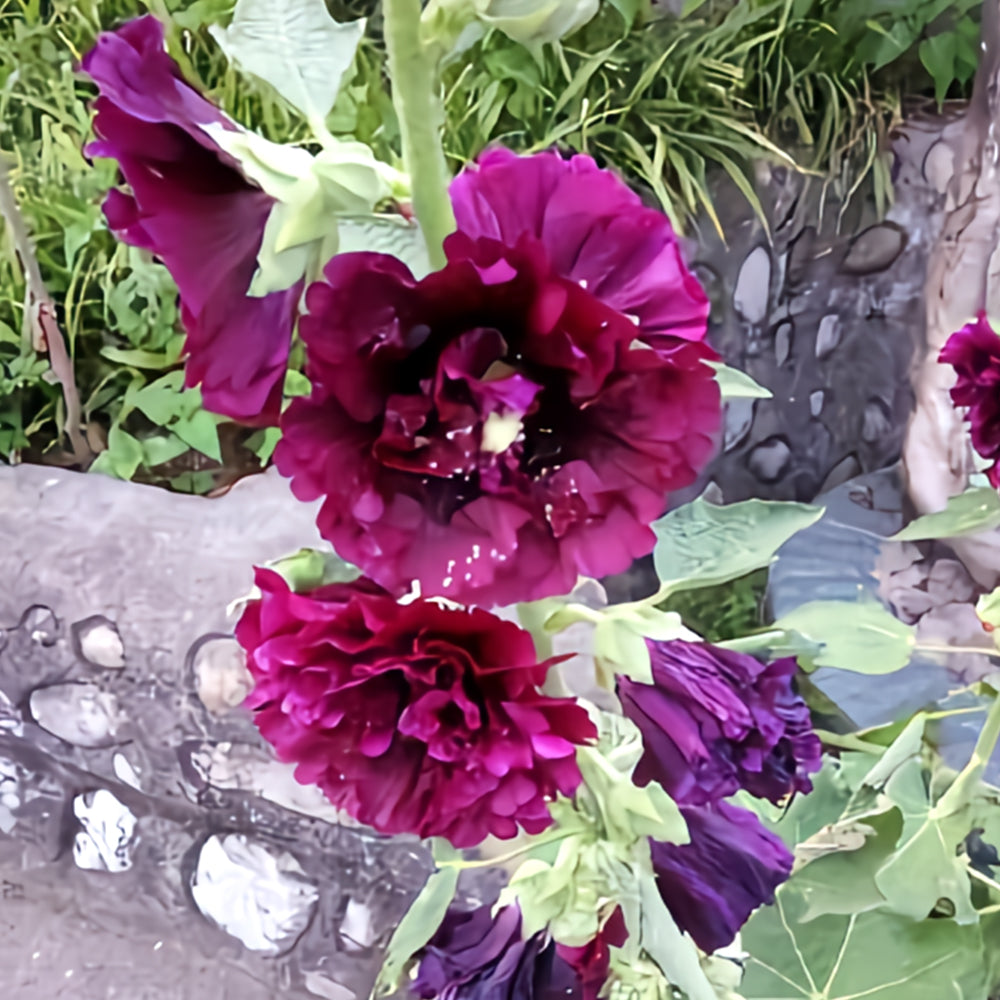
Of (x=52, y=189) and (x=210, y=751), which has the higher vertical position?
(x=52, y=189)

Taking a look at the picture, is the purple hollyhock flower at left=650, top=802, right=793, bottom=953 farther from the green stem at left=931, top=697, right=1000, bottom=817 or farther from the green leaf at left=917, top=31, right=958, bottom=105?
the green leaf at left=917, top=31, right=958, bottom=105

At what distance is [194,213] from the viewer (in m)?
0.24

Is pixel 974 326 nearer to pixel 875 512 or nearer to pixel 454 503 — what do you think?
pixel 875 512

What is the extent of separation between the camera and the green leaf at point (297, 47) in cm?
28

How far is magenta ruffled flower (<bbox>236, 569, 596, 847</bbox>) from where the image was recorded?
29 cm

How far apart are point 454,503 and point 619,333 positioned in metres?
0.06

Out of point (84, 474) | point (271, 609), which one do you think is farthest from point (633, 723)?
point (84, 474)

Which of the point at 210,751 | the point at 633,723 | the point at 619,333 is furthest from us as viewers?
the point at 210,751

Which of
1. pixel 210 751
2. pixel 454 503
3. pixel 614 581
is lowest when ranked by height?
pixel 210 751

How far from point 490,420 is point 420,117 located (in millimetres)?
87

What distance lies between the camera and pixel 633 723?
39 centimetres

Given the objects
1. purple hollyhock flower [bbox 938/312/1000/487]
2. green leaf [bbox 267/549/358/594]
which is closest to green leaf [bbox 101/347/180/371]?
green leaf [bbox 267/549/358/594]

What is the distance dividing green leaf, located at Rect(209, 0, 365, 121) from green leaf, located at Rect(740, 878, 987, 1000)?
18.0 inches

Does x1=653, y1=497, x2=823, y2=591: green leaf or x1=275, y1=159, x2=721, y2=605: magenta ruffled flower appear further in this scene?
x1=653, y1=497, x2=823, y2=591: green leaf
